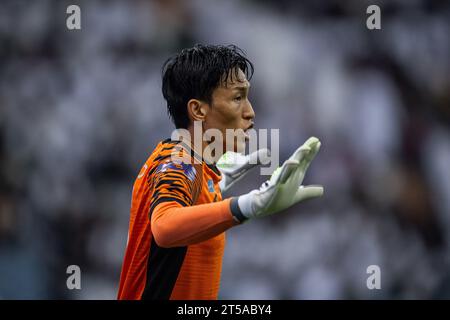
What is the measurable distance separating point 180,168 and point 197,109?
1.86 feet

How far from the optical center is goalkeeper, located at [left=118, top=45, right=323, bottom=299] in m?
2.79

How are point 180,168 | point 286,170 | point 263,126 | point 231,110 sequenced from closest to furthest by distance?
point 286,170, point 180,168, point 231,110, point 263,126

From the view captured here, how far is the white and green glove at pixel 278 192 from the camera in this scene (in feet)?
8.96

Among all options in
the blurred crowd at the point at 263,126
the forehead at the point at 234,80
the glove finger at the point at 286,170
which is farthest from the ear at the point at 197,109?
the blurred crowd at the point at 263,126

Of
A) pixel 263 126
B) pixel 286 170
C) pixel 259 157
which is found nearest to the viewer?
pixel 286 170

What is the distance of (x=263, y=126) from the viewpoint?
6.72 meters

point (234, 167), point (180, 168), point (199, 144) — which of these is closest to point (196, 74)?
point (199, 144)

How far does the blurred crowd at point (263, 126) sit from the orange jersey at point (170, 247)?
9.82 feet

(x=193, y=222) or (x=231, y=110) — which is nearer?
(x=193, y=222)

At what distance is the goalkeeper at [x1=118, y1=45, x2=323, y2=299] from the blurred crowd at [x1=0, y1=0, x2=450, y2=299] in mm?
3047

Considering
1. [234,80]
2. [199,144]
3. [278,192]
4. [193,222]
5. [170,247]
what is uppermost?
[234,80]

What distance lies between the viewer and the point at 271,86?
271 inches

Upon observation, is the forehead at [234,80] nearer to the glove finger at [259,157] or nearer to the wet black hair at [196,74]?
the wet black hair at [196,74]

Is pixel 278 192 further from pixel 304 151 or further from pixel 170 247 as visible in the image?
pixel 170 247
